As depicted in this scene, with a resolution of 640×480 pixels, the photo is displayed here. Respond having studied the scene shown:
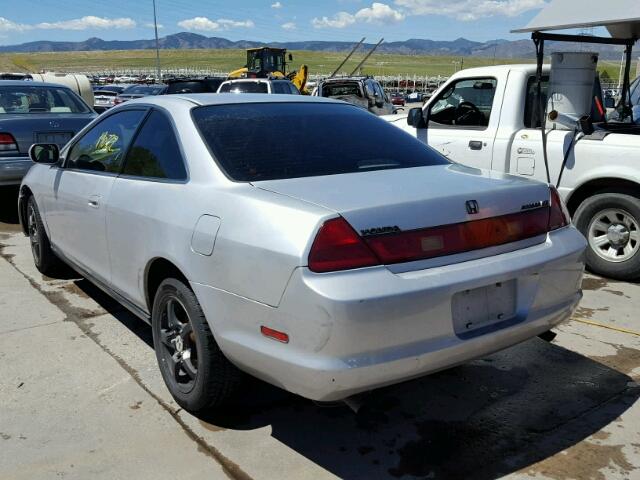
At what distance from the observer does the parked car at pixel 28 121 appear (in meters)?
7.29

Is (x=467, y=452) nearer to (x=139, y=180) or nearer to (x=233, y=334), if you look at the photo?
(x=233, y=334)

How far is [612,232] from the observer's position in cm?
541

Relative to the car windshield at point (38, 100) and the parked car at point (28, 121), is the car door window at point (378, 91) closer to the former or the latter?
the car windshield at point (38, 100)

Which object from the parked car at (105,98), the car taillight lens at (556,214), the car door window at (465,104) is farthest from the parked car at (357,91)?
the car taillight lens at (556,214)

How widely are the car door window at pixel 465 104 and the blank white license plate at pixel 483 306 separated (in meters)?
3.70

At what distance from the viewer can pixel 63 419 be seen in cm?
312

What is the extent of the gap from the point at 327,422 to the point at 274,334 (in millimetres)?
872

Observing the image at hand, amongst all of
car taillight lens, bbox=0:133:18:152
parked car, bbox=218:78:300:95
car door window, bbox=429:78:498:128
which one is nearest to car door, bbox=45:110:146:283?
car taillight lens, bbox=0:133:18:152

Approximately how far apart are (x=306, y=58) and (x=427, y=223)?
143 meters

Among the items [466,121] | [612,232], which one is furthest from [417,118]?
[612,232]

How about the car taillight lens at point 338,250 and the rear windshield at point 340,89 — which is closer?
the car taillight lens at point 338,250

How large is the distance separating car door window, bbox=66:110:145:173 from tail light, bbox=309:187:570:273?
1.88m

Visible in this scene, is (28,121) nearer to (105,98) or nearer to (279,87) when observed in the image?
(279,87)

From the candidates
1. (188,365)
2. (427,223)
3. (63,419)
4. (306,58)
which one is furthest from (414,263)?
(306,58)
